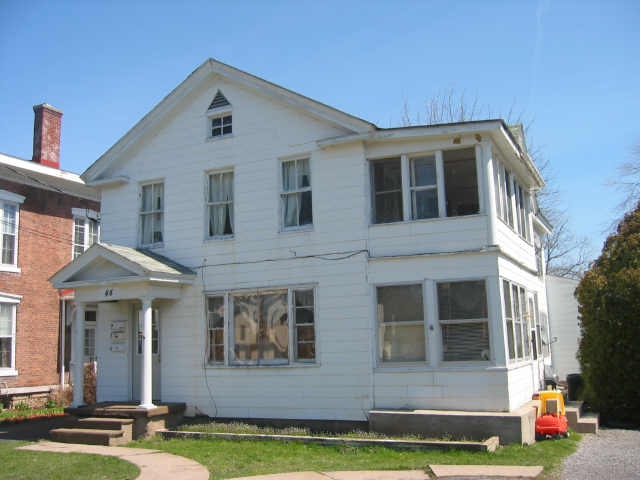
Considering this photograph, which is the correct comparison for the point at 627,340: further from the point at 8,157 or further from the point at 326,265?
the point at 8,157

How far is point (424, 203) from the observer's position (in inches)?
504

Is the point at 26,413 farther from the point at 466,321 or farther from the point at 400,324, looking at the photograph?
the point at 466,321

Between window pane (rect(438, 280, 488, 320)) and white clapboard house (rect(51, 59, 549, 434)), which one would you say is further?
white clapboard house (rect(51, 59, 549, 434))

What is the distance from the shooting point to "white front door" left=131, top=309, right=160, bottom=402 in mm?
14938

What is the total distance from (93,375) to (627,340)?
15145 mm

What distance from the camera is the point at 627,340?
13.4 meters

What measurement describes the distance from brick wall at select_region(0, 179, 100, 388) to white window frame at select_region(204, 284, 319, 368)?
29.7 ft

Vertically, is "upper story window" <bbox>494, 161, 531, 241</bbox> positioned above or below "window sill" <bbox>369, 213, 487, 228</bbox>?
above

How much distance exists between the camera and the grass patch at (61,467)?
9.55m

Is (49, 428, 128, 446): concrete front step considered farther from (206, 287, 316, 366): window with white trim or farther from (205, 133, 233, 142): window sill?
(205, 133, 233, 142): window sill

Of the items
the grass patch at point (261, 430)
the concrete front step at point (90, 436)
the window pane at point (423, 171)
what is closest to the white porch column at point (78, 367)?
the concrete front step at point (90, 436)

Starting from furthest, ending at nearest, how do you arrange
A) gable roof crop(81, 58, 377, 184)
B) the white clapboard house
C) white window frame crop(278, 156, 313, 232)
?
white window frame crop(278, 156, 313, 232) < gable roof crop(81, 58, 377, 184) < the white clapboard house

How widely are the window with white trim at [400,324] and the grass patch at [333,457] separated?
2145mm

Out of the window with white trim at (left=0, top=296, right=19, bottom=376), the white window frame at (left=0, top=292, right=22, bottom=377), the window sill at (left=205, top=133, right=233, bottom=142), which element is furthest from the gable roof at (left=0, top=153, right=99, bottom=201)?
the window sill at (left=205, top=133, right=233, bottom=142)
